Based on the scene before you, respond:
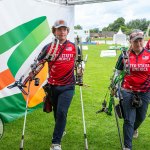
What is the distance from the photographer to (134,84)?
5.24 m

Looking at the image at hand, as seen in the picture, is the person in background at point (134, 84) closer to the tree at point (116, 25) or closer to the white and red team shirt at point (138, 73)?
the white and red team shirt at point (138, 73)

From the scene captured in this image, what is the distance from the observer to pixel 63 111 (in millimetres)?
5297

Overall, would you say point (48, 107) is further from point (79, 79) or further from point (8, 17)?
point (8, 17)

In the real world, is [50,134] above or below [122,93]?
below

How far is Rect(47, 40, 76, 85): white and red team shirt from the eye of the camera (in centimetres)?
536

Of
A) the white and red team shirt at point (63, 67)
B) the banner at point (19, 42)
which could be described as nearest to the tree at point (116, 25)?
the banner at point (19, 42)

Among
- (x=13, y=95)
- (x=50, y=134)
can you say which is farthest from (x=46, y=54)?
(x=13, y=95)

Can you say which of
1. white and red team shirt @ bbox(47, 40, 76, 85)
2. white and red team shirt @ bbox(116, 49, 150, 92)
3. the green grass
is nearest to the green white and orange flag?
the green grass

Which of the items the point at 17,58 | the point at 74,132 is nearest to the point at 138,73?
the point at 74,132

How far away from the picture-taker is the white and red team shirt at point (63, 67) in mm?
5355

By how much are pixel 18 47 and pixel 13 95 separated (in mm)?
1171

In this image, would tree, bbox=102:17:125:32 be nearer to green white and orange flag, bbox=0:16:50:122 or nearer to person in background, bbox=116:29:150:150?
green white and orange flag, bbox=0:16:50:122

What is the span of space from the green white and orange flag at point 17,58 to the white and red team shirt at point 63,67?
6.18ft

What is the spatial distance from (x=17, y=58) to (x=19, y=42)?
0.39 m
